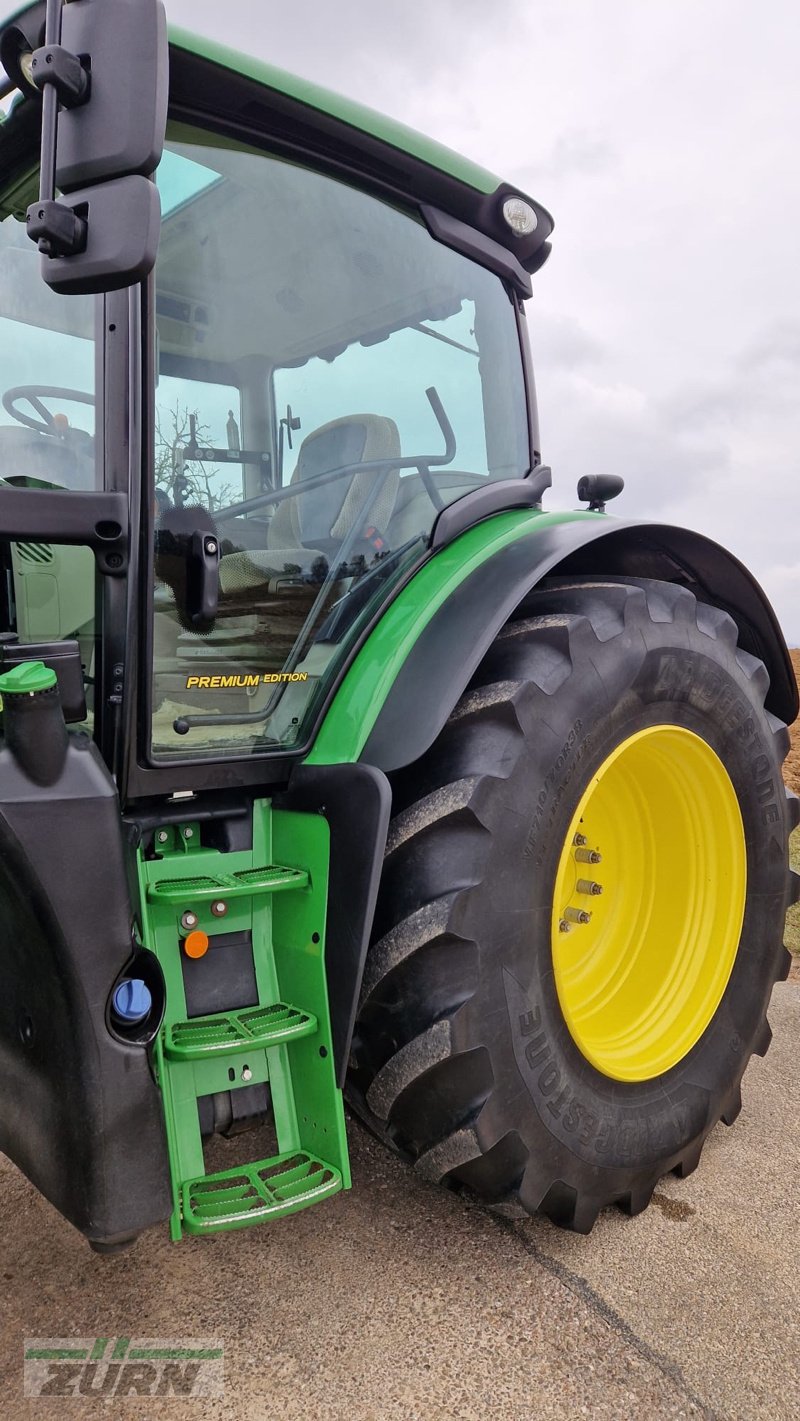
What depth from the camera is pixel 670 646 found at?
2195mm

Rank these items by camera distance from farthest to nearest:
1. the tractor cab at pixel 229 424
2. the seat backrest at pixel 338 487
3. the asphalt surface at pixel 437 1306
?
the seat backrest at pixel 338 487 < the tractor cab at pixel 229 424 < the asphalt surface at pixel 437 1306

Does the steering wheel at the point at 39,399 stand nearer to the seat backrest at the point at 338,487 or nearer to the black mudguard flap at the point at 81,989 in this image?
the seat backrest at the point at 338,487

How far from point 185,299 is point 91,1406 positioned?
6.37 ft

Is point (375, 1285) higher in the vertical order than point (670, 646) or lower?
lower

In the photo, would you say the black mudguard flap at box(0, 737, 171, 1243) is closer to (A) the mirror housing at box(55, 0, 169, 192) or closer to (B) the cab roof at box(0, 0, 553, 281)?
(A) the mirror housing at box(55, 0, 169, 192)

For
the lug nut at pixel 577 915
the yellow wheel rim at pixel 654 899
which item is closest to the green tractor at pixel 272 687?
the yellow wheel rim at pixel 654 899

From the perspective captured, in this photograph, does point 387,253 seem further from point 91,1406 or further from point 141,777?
point 91,1406

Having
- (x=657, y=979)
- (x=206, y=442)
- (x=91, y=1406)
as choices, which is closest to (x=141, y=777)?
(x=206, y=442)

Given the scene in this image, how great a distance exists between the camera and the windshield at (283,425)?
1783 mm

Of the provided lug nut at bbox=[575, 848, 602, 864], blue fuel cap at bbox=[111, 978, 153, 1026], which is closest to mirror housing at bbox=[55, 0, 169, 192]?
blue fuel cap at bbox=[111, 978, 153, 1026]

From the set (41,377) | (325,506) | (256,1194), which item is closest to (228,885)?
(256,1194)

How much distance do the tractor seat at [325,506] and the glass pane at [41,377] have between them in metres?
0.35

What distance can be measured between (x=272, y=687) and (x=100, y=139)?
99cm

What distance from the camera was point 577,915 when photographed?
2.38 meters
